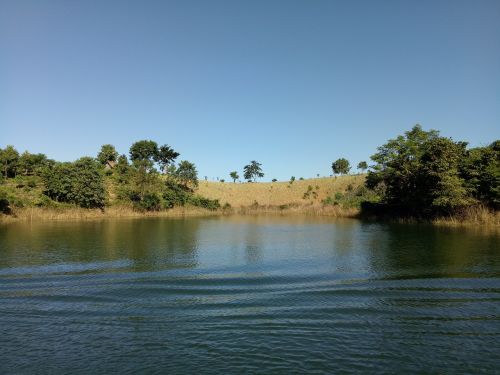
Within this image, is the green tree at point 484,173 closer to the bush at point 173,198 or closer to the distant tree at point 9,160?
the bush at point 173,198

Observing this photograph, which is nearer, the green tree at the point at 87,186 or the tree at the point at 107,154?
the green tree at the point at 87,186

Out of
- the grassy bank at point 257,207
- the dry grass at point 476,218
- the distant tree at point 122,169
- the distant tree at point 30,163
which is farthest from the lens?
the distant tree at point 122,169

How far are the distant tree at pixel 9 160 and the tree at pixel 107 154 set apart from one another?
15610 millimetres

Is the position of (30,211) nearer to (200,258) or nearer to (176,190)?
(176,190)

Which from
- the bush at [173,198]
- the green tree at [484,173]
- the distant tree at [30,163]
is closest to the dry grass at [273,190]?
the bush at [173,198]

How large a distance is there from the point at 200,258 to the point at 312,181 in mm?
80801

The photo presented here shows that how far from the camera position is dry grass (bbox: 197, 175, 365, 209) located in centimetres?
8781

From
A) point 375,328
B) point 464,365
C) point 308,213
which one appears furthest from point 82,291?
point 308,213

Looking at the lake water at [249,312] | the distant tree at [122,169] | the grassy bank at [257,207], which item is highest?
the distant tree at [122,169]

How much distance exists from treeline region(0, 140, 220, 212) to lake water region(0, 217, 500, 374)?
3390 centimetres

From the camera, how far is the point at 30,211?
152 feet

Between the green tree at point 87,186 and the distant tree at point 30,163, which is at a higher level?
the distant tree at point 30,163

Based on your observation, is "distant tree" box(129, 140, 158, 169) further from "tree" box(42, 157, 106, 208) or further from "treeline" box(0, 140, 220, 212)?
"tree" box(42, 157, 106, 208)

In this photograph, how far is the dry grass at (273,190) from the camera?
3457 inches
